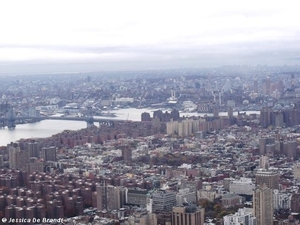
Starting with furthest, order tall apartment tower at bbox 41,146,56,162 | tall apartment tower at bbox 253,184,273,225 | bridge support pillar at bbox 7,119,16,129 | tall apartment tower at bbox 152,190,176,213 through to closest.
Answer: bridge support pillar at bbox 7,119,16,129 → tall apartment tower at bbox 41,146,56,162 → tall apartment tower at bbox 152,190,176,213 → tall apartment tower at bbox 253,184,273,225

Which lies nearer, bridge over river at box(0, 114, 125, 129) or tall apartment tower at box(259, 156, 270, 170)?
tall apartment tower at box(259, 156, 270, 170)

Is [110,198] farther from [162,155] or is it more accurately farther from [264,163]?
[162,155]

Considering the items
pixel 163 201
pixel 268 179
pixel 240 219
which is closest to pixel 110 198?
pixel 163 201

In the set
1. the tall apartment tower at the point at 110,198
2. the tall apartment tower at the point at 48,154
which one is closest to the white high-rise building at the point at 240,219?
the tall apartment tower at the point at 110,198

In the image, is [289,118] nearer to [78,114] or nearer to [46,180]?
[78,114]

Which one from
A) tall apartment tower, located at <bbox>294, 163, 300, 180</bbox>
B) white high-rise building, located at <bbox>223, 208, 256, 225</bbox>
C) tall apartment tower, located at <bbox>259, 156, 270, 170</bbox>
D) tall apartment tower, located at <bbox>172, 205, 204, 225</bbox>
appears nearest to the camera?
tall apartment tower, located at <bbox>172, 205, 204, 225</bbox>

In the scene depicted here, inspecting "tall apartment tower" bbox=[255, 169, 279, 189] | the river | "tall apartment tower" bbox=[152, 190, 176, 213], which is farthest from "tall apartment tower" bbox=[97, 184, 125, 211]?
the river

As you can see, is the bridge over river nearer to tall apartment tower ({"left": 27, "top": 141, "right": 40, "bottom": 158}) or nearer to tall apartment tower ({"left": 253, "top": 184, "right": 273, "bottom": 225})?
tall apartment tower ({"left": 27, "top": 141, "right": 40, "bottom": 158})
